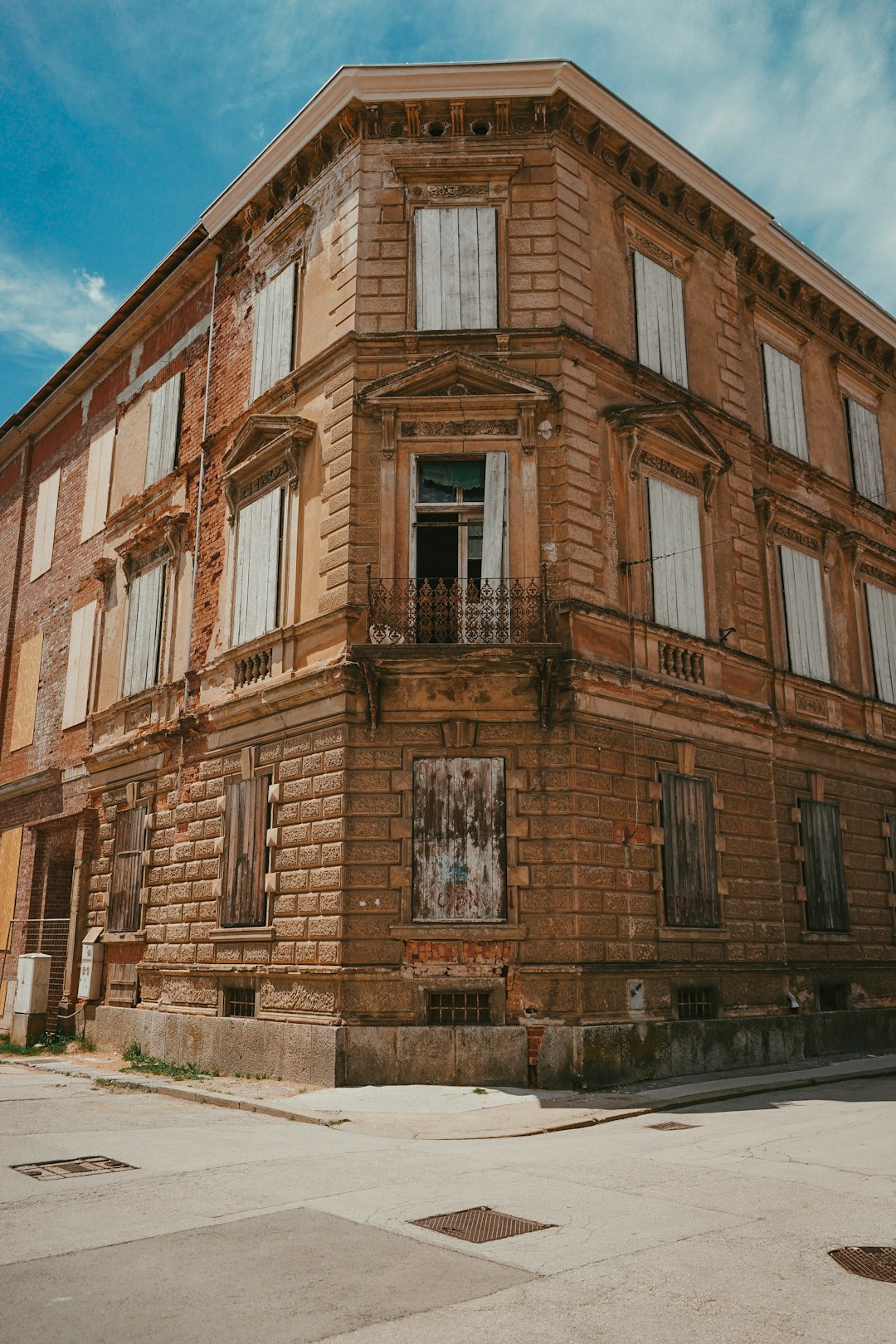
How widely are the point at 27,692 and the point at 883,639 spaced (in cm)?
1823

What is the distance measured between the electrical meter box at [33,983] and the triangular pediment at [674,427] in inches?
520

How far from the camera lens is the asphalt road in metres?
4.75

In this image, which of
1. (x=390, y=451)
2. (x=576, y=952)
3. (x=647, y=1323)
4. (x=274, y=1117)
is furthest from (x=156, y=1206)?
(x=390, y=451)

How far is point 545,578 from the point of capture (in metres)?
14.4

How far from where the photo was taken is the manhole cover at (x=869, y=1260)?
5500 millimetres

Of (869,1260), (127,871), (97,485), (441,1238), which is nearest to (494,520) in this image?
(127,871)

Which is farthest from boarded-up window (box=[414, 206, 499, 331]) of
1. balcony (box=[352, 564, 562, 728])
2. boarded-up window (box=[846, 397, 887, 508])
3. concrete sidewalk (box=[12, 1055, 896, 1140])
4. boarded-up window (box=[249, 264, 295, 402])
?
concrete sidewalk (box=[12, 1055, 896, 1140])

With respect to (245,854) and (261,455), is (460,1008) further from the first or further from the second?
(261,455)

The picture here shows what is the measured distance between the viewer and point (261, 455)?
1689cm

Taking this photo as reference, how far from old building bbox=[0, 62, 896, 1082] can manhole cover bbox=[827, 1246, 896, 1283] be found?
704cm

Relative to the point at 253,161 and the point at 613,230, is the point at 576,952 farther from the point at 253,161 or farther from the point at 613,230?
the point at 253,161

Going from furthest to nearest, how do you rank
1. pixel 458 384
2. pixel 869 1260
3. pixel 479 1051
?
1. pixel 458 384
2. pixel 479 1051
3. pixel 869 1260

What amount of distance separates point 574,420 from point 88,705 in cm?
1131

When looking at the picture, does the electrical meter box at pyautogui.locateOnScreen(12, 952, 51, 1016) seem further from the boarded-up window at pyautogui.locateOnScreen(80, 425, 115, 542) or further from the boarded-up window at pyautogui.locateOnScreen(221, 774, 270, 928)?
the boarded-up window at pyautogui.locateOnScreen(80, 425, 115, 542)
